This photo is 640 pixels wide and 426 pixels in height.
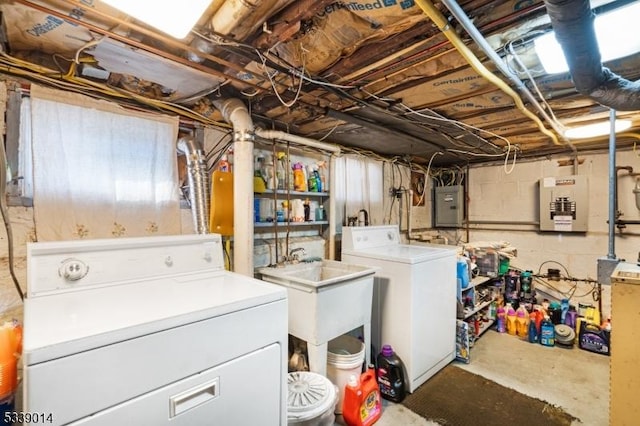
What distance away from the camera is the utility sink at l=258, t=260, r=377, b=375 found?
1844mm

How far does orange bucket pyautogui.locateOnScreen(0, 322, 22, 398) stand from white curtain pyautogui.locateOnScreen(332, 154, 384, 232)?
2297mm

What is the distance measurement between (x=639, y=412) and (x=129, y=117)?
304 centimetres

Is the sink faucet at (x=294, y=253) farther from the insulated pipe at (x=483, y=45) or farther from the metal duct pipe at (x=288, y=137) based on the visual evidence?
the insulated pipe at (x=483, y=45)

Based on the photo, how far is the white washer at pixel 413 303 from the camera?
7.54ft

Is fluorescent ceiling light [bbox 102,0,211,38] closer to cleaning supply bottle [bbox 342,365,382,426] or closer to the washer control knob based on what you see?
the washer control knob

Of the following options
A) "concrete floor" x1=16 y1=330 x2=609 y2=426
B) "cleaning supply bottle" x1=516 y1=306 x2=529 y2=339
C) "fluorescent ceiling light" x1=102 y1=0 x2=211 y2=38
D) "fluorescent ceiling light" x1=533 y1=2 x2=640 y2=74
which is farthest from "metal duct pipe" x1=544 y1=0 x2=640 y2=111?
"cleaning supply bottle" x1=516 y1=306 x2=529 y2=339

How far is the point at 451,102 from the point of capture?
2102 millimetres

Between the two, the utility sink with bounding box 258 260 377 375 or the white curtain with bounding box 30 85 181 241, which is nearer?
the white curtain with bounding box 30 85 181 241

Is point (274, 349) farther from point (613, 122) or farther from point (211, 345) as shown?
point (613, 122)

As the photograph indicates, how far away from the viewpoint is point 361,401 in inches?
75.4

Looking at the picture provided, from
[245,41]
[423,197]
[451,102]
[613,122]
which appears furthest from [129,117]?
[423,197]

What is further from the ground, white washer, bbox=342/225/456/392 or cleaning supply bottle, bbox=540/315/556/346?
white washer, bbox=342/225/456/392

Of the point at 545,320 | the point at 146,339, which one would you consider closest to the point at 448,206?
the point at 545,320

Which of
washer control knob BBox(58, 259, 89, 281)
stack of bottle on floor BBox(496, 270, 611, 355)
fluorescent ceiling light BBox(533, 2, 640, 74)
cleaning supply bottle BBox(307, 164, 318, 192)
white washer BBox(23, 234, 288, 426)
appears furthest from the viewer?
stack of bottle on floor BBox(496, 270, 611, 355)
